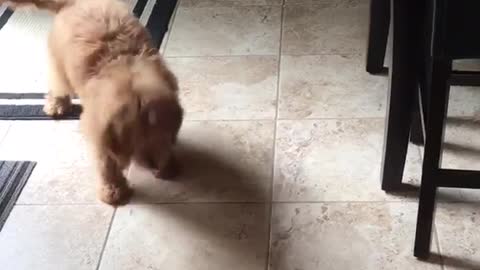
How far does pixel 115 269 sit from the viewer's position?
1637mm

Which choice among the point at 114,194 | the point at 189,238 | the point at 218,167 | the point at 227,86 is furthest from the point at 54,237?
the point at 227,86

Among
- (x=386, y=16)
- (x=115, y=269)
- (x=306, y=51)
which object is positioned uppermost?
(x=386, y=16)

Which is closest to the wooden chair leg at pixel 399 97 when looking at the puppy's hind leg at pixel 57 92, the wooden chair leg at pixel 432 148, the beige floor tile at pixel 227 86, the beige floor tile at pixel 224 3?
the wooden chair leg at pixel 432 148

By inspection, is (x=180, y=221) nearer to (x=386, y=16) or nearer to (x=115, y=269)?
(x=115, y=269)

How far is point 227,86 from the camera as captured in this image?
7.19ft

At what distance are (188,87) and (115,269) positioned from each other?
74 centimetres

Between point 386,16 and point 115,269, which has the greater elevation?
point 386,16

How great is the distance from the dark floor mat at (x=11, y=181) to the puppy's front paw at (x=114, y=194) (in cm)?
24

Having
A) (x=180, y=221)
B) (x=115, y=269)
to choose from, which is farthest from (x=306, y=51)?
(x=115, y=269)

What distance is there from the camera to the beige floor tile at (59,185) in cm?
184

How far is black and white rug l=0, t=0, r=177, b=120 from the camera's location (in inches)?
85.8

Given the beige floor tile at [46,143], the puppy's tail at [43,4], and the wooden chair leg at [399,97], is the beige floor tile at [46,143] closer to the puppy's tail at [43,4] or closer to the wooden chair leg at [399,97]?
the puppy's tail at [43,4]

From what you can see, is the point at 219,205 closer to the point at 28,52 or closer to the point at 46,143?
the point at 46,143

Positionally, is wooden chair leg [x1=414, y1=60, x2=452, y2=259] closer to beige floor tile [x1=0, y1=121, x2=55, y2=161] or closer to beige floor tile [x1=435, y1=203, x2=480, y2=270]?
beige floor tile [x1=435, y1=203, x2=480, y2=270]
